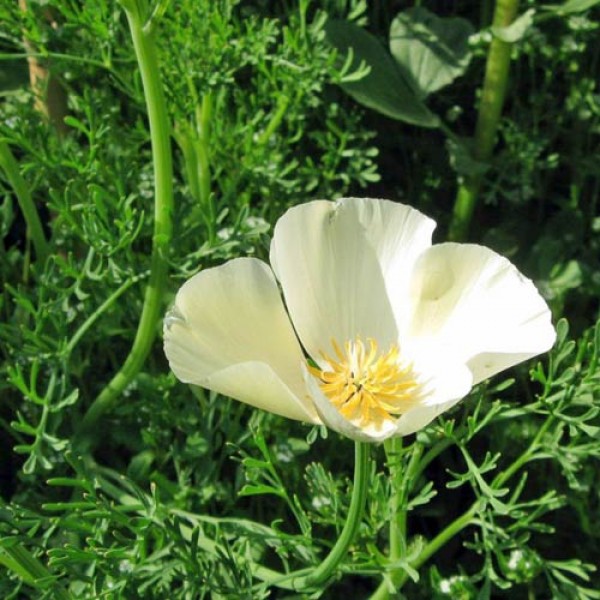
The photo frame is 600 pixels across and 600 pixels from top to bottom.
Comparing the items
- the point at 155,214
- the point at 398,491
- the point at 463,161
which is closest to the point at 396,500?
the point at 398,491

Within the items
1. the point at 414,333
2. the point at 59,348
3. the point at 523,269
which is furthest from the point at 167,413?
the point at 523,269

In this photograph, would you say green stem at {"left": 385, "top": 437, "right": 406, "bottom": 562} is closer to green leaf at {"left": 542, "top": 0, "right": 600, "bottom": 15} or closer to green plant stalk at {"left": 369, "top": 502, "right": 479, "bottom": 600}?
green plant stalk at {"left": 369, "top": 502, "right": 479, "bottom": 600}

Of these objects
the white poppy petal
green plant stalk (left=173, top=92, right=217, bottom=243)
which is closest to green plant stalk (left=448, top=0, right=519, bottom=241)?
green plant stalk (left=173, top=92, right=217, bottom=243)

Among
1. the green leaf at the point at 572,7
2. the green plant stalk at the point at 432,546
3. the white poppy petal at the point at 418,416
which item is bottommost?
the green plant stalk at the point at 432,546

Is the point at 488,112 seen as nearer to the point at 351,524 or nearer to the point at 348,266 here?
the point at 348,266

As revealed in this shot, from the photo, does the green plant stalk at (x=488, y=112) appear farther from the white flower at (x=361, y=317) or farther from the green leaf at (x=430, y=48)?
the white flower at (x=361, y=317)

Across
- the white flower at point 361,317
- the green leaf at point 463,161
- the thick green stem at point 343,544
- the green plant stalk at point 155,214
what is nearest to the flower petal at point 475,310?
the white flower at point 361,317
